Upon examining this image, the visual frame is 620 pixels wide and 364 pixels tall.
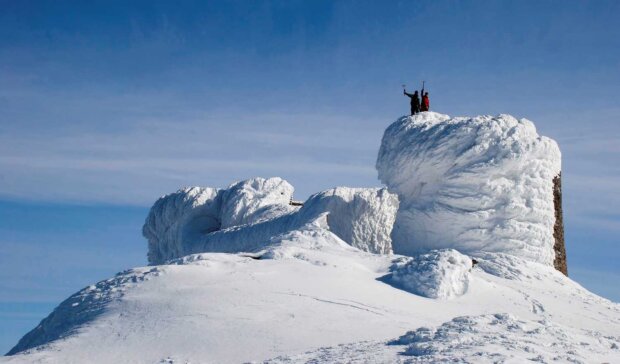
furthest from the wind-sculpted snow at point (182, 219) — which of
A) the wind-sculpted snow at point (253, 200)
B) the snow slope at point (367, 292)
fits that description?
the snow slope at point (367, 292)

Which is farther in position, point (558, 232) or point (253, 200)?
point (253, 200)

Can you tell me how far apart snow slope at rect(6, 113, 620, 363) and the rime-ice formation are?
2.2 inches

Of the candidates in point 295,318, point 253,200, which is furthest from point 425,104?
point 295,318

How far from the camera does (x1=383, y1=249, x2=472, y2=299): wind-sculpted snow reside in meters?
15.8

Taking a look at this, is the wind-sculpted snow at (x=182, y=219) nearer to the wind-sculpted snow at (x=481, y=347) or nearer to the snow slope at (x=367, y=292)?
the snow slope at (x=367, y=292)

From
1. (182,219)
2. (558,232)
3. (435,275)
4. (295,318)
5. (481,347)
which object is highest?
(182,219)

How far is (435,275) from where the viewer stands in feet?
52.2

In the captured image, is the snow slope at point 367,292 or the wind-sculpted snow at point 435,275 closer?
the snow slope at point 367,292

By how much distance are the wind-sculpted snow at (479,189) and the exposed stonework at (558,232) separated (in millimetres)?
275

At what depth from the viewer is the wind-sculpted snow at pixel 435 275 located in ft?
51.7

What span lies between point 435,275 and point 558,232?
25.2ft

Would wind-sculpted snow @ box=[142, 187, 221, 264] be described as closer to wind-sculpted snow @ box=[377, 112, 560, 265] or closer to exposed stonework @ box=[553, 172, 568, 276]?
wind-sculpted snow @ box=[377, 112, 560, 265]

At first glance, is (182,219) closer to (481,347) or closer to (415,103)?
(415,103)

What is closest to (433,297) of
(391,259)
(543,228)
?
(391,259)
